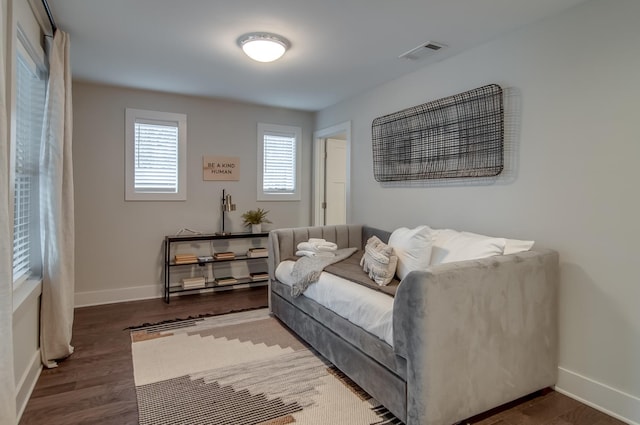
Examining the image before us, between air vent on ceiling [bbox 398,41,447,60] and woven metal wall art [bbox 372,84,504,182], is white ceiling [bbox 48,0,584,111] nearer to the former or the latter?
air vent on ceiling [bbox 398,41,447,60]

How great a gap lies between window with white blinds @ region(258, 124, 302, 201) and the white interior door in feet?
1.37

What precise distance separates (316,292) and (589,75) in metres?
2.19

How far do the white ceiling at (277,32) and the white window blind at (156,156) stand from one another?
1.81ft

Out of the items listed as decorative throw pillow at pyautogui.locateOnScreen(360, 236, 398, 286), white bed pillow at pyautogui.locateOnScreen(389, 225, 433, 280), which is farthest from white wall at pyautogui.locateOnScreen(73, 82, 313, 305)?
white bed pillow at pyautogui.locateOnScreen(389, 225, 433, 280)

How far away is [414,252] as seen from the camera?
2473 mm

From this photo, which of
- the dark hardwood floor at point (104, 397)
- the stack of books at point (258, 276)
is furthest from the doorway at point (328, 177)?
the dark hardwood floor at point (104, 397)

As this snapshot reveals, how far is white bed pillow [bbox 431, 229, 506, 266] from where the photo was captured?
216 cm

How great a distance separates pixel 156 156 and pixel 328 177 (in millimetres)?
2197

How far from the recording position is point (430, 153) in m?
3.11

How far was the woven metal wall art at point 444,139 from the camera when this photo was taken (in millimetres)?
2600

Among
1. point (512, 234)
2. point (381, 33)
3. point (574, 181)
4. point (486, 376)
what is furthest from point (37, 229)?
point (574, 181)

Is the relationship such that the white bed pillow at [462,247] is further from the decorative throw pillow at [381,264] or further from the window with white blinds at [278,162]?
the window with white blinds at [278,162]

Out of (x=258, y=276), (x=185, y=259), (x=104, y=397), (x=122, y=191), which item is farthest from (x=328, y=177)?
(x=104, y=397)

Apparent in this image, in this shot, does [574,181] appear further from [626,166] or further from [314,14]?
[314,14]
